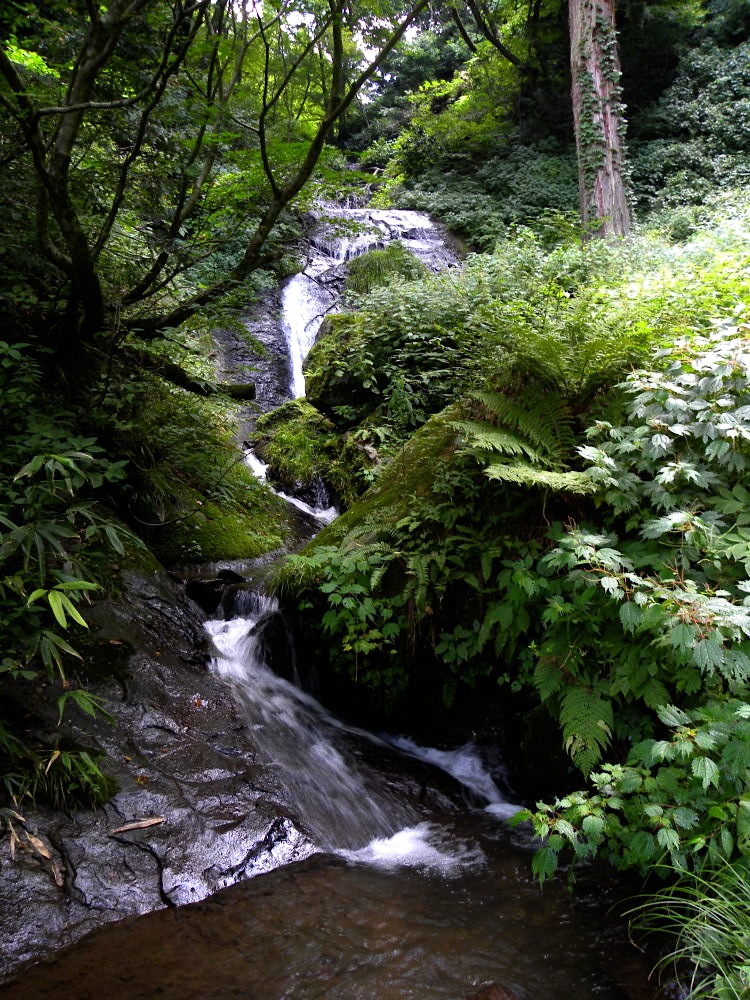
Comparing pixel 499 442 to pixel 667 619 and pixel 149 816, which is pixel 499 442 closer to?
pixel 667 619

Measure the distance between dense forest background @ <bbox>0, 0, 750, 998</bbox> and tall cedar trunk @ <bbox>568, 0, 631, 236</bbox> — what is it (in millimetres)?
2951

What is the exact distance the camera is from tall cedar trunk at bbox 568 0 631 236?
11.0 m

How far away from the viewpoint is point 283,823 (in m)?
3.40

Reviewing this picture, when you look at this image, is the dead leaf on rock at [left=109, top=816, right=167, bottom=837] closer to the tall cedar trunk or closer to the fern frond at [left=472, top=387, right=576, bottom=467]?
the fern frond at [left=472, top=387, right=576, bottom=467]

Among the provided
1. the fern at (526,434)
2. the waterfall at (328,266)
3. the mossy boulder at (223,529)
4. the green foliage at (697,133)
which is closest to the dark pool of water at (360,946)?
the fern at (526,434)

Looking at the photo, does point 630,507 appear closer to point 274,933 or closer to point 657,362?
point 657,362

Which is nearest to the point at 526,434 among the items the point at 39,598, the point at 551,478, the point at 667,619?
the point at 551,478

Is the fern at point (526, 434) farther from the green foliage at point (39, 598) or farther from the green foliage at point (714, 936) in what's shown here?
the green foliage at point (39, 598)

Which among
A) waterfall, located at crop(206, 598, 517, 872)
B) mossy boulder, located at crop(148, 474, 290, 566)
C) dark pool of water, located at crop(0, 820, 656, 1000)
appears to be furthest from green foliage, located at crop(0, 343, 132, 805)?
mossy boulder, located at crop(148, 474, 290, 566)

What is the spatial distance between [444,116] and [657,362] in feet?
62.3

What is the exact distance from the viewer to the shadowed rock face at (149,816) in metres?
2.66

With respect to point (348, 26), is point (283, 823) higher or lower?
lower

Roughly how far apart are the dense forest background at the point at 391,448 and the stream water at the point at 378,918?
34 centimetres

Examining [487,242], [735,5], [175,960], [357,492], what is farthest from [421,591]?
[735,5]
